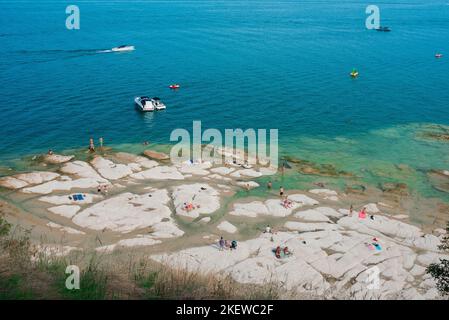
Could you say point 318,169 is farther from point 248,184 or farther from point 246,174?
point 248,184

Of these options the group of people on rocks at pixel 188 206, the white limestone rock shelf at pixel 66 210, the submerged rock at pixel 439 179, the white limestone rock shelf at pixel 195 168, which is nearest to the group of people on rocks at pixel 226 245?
the group of people on rocks at pixel 188 206

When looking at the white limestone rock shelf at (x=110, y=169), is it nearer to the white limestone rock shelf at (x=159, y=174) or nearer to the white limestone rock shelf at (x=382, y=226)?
the white limestone rock shelf at (x=159, y=174)

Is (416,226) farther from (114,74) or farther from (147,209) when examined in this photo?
(114,74)

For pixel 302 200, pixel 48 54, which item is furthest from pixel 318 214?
pixel 48 54
